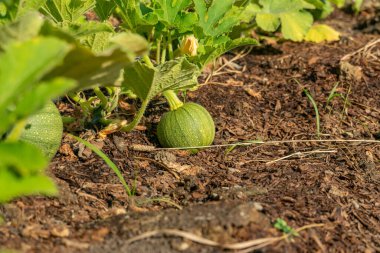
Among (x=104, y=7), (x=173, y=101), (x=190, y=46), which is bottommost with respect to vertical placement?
(x=173, y=101)

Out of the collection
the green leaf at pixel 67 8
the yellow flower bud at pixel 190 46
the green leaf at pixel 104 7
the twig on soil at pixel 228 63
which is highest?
the green leaf at pixel 67 8

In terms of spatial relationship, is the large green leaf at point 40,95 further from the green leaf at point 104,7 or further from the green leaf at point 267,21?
the green leaf at point 267,21

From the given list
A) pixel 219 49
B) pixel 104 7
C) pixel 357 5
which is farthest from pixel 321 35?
pixel 104 7

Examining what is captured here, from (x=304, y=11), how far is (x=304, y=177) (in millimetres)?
2171

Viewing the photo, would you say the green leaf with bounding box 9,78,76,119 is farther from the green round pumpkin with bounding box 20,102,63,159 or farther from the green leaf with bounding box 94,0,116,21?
the green leaf with bounding box 94,0,116,21

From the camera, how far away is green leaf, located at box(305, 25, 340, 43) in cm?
554

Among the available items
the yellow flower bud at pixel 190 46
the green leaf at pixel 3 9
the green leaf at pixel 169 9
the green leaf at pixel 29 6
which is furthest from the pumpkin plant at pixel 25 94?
the yellow flower bud at pixel 190 46

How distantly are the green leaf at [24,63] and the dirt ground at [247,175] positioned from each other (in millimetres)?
665

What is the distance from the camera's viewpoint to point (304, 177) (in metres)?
3.58

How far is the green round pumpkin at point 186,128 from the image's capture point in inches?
147

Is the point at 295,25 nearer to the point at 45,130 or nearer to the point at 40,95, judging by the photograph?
the point at 45,130

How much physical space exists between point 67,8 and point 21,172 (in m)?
1.45

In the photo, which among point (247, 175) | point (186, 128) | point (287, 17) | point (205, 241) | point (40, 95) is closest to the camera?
point (40, 95)

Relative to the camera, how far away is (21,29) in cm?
263
